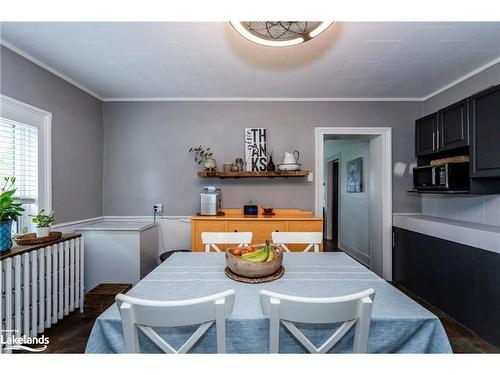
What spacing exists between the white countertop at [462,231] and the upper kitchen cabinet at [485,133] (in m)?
0.48

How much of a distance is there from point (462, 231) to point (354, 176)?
2.35m

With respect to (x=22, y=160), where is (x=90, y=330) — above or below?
below

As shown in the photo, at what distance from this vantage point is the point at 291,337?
38.6 inches

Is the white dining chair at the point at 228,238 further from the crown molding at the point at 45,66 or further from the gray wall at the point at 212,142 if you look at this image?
the crown molding at the point at 45,66

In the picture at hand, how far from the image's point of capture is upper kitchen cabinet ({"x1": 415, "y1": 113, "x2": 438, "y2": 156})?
2705mm

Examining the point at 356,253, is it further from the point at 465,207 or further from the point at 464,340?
the point at 464,340

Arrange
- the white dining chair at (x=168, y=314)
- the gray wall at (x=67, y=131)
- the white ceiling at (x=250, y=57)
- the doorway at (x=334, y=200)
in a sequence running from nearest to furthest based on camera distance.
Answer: the white dining chair at (x=168, y=314), the white ceiling at (x=250, y=57), the gray wall at (x=67, y=131), the doorway at (x=334, y=200)

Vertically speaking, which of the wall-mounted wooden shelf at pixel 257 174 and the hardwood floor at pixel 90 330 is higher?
the wall-mounted wooden shelf at pixel 257 174

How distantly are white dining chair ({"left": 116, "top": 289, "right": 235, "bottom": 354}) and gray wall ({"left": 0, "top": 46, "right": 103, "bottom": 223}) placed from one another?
7.46ft

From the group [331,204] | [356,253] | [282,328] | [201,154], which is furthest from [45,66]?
[331,204]

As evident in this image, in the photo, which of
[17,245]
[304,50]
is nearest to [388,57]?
[304,50]

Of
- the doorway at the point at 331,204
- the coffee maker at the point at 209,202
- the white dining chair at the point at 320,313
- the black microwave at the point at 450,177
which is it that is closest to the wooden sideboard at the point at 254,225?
the coffee maker at the point at 209,202

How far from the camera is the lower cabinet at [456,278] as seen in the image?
1926mm

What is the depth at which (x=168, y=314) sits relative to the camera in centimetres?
82
